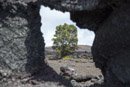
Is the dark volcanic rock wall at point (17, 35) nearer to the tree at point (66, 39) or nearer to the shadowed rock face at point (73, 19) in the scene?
the shadowed rock face at point (73, 19)

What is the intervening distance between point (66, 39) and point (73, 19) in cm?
2521

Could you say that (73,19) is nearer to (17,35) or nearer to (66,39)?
(17,35)

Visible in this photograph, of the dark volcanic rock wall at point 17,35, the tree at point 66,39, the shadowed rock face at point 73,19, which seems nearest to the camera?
the shadowed rock face at point 73,19

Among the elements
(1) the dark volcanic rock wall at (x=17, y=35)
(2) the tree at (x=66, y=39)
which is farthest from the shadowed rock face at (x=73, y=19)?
(2) the tree at (x=66, y=39)

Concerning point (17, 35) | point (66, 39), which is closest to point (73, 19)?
point (17, 35)

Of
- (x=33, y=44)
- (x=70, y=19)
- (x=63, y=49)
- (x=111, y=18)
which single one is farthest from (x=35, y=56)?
(x=63, y=49)

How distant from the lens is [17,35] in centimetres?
1046

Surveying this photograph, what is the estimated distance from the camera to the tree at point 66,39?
35688mm

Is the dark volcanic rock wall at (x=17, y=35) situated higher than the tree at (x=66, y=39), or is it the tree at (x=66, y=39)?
the dark volcanic rock wall at (x=17, y=35)

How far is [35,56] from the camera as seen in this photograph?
10852 millimetres

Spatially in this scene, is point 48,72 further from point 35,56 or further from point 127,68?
point 127,68

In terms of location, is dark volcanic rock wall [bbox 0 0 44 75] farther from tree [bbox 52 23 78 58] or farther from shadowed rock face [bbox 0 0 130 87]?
tree [bbox 52 23 78 58]

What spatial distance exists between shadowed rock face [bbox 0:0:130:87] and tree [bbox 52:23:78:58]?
24538 mm

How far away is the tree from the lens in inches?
1405
